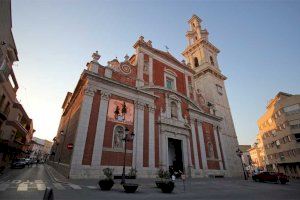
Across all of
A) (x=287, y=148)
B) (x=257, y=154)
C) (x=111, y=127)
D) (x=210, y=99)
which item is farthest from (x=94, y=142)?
(x=257, y=154)

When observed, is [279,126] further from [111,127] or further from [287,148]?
[111,127]

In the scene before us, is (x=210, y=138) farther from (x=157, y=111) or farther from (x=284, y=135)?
(x=284, y=135)

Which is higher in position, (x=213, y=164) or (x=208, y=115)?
(x=208, y=115)

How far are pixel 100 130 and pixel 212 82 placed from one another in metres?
24.3

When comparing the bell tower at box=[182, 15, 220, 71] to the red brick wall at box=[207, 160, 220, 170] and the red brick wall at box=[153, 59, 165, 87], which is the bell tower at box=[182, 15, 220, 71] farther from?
the red brick wall at box=[207, 160, 220, 170]

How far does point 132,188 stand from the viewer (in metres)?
9.39

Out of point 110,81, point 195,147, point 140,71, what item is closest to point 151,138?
point 195,147

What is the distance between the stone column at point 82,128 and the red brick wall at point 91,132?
1.17 feet

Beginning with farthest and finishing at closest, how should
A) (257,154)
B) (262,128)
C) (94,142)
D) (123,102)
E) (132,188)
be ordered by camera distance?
(257,154), (262,128), (123,102), (94,142), (132,188)

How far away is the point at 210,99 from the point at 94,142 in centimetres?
2354

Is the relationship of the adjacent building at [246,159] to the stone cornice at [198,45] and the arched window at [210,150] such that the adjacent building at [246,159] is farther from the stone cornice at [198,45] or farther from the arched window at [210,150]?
the stone cornice at [198,45]

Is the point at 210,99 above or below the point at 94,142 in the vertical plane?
above

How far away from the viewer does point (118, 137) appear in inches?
687

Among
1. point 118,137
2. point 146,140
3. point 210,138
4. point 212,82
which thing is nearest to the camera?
point 118,137
